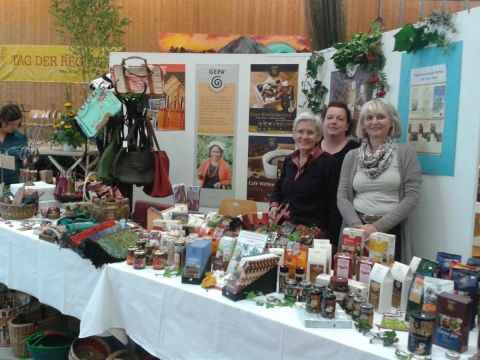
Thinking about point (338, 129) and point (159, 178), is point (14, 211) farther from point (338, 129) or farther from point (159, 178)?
point (338, 129)

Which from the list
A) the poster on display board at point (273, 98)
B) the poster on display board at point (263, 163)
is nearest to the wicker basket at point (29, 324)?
the poster on display board at point (263, 163)

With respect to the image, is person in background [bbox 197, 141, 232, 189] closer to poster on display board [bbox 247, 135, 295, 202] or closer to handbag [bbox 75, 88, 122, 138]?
poster on display board [bbox 247, 135, 295, 202]

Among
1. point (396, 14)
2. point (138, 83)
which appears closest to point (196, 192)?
point (138, 83)

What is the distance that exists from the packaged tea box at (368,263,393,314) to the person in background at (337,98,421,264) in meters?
0.79

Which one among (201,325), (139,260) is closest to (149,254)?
(139,260)

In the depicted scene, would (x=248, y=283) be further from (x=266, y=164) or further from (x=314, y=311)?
(x=266, y=164)

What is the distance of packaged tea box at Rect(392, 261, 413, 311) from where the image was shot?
69.5 inches

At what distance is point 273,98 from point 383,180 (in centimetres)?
201

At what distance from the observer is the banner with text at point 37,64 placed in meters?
9.38

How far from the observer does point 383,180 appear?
8.75 ft

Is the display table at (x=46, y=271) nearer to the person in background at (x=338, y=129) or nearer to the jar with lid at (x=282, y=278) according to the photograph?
the jar with lid at (x=282, y=278)

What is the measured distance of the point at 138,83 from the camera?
12.3 feet

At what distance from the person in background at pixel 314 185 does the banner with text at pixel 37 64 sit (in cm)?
753

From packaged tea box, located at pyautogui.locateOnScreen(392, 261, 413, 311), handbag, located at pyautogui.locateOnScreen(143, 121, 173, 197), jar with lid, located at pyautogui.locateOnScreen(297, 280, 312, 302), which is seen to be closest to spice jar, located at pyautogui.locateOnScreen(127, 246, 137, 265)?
jar with lid, located at pyautogui.locateOnScreen(297, 280, 312, 302)
